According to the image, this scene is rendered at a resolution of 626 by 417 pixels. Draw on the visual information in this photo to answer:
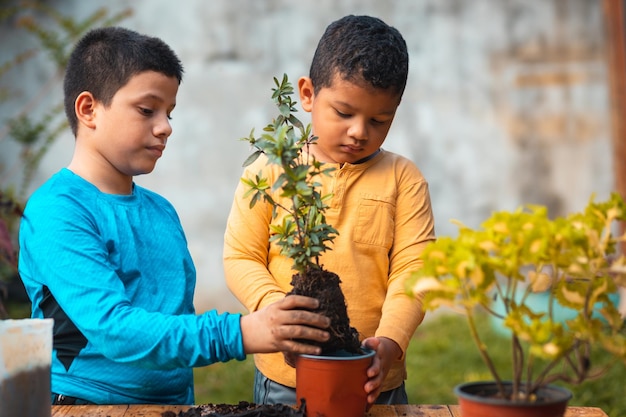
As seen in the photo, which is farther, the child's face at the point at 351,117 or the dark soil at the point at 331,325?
the child's face at the point at 351,117

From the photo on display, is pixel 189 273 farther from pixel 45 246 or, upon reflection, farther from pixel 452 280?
pixel 452 280

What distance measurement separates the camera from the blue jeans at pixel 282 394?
2336mm

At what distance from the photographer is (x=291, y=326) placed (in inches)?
69.4

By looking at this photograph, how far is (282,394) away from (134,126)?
0.88 m

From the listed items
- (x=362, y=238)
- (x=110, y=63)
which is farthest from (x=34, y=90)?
(x=362, y=238)

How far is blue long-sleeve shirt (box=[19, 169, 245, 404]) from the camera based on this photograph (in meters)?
1.84

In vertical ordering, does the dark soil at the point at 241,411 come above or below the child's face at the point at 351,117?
below

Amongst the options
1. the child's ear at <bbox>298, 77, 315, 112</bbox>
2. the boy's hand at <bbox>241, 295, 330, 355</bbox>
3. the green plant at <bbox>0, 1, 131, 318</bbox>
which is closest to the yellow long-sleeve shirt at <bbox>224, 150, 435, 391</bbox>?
the child's ear at <bbox>298, 77, 315, 112</bbox>

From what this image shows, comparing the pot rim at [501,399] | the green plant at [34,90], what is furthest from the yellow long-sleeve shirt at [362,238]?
the green plant at [34,90]

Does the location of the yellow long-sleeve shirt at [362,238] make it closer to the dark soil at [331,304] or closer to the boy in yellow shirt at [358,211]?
the boy in yellow shirt at [358,211]

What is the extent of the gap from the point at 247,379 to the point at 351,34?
3.30m

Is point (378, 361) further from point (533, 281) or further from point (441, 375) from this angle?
point (441, 375)

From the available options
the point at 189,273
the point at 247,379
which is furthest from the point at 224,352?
the point at 247,379

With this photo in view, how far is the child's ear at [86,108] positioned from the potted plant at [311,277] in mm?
605
